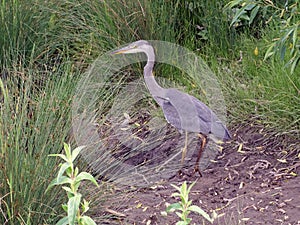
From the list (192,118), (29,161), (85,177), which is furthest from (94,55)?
(85,177)

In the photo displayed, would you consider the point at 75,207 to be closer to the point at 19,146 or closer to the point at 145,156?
the point at 19,146

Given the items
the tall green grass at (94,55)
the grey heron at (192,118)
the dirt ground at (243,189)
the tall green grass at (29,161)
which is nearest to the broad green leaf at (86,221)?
the tall green grass at (29,161)

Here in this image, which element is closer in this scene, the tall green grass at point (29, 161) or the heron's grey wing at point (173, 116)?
the tall green grass at point (29, 161)

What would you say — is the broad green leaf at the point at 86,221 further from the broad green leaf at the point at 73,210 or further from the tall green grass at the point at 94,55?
the tall green grass at the point at 94,55

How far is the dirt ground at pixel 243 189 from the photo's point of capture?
12.8ft

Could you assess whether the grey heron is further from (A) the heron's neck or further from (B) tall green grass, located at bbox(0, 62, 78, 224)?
(B) tall green grass, located at bbox(0, 62, 78, 224)

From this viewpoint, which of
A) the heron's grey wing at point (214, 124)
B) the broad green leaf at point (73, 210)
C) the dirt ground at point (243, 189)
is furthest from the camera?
the heron's grey wing at point (214, 124)

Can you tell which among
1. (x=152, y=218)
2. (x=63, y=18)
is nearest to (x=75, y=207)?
(x=152, y=218)

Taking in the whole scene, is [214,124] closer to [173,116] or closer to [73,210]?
[173,116]

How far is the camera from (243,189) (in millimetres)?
4250

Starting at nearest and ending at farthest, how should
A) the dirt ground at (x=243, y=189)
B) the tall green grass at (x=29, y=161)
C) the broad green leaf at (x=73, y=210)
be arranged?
the broad green leaf at (x=73, y=210) < the tall green grass at (x=29, y=161) < the dirt ground at (x=243, y=189)

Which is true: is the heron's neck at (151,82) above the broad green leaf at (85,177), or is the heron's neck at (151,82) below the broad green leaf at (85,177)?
below

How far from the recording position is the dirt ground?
3.91 meters

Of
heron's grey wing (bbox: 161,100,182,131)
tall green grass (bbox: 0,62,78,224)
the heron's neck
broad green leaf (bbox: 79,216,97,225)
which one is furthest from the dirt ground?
broad green leaf (bbox: 79,216,97,225)
